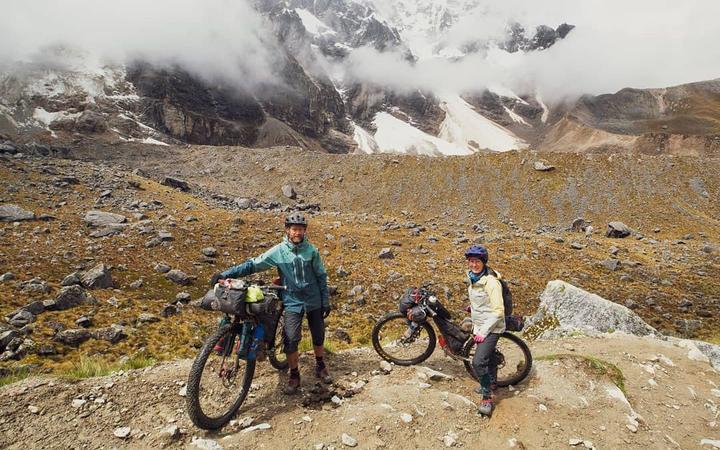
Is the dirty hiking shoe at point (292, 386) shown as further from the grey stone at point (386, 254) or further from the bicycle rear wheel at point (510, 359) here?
the grey stone at point (386, 254)

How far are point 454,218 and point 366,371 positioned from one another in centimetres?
4075

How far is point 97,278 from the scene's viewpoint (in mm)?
14609

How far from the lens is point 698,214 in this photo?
43.3 m

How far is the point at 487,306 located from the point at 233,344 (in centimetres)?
455

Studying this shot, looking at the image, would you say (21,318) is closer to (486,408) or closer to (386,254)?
(486,408)

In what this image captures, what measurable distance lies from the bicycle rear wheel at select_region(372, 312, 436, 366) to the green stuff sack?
3.33 meters

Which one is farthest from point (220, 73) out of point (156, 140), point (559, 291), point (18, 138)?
point (559, 291)

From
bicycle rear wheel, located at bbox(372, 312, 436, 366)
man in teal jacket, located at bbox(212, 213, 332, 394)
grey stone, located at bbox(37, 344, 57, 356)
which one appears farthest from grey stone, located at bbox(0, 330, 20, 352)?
bicycle rear wheel, located at bbox(372, 312, 436, 366)

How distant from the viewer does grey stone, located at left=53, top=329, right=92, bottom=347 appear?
10734 mm

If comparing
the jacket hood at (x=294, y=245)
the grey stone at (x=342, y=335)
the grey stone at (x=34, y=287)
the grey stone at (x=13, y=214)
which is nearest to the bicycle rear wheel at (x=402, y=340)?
the jacket hood at (x=294, y=245)

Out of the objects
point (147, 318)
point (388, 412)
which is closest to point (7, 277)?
point (147, 318)

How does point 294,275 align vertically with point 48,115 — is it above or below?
below

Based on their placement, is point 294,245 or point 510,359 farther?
point 510,359

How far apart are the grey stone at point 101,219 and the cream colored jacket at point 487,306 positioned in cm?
2122
